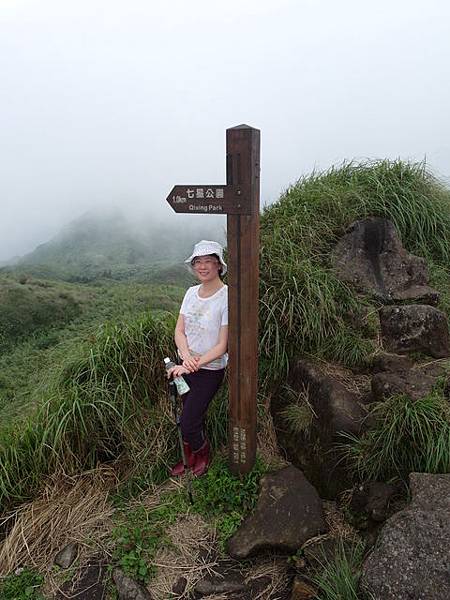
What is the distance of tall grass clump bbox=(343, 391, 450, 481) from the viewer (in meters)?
2.71

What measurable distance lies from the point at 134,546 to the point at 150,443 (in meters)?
0.84

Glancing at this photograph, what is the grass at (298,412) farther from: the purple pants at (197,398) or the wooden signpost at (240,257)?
the purple pants at (197,398)

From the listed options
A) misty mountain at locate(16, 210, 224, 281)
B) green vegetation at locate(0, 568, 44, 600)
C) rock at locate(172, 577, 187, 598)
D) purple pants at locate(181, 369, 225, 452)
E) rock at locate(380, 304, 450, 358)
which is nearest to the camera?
rock at locate(172, 577, 187, 598)

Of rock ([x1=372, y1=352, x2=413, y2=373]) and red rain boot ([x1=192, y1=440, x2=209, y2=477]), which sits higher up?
rock ([x1=372, y1=352, x2=413, y2=373])

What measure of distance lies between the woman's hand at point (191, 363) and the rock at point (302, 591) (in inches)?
55.9

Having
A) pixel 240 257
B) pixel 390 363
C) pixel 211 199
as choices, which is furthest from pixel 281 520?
pixel 211 199

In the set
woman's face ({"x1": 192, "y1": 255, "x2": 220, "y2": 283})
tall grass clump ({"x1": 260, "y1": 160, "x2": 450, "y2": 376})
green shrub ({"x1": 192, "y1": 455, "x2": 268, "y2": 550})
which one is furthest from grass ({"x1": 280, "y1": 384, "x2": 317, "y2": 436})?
woman's face ({"x1": 192, "y1": 255, "x2": 220, "y2": 283})

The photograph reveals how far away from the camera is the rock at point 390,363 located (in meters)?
3.60

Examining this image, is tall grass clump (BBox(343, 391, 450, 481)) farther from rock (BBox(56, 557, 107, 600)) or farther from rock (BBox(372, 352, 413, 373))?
rock (BBox(56, 557, 107, 600))

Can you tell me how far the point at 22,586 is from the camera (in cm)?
294

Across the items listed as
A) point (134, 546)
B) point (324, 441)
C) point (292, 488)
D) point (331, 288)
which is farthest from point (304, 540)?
point (331, 288)

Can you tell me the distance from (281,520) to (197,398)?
983 millimetres

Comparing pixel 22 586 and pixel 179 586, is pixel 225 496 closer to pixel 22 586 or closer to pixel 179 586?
pixel 179 586

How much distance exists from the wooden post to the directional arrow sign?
3 centimetres
